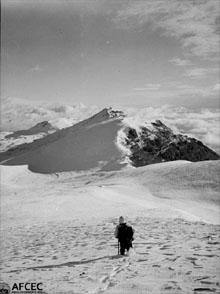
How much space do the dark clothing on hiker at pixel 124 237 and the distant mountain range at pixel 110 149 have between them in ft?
337

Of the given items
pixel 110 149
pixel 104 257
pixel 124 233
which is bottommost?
pixel 104 257

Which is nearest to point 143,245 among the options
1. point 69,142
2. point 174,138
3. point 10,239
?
point 10,239

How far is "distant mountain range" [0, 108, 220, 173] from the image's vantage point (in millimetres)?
124812

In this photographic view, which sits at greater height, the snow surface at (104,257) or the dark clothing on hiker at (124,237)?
the dark clothing on hiker at (124,237)

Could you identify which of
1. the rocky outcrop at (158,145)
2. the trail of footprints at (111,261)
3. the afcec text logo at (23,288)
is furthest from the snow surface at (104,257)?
the rocky outcrop at (158,145)

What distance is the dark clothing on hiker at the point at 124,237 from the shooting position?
12567 millimetres

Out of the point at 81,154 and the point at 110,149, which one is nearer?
the point at 81,154

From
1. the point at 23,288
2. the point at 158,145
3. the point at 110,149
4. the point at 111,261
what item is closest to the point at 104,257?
the point at 111,261

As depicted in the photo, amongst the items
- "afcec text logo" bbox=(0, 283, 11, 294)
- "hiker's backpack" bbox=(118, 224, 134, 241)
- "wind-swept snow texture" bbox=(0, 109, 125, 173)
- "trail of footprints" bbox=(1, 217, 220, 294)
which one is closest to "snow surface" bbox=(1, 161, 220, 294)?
"trail of footprints" bbox=(1, 217, 220, 294)

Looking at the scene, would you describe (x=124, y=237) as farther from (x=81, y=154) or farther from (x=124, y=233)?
(x=81, y=154)

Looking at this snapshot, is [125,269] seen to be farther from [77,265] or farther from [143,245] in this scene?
[143,245]

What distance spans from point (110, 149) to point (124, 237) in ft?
411

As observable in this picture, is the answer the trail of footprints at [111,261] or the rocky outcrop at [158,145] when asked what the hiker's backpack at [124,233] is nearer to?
the trail of footprints at [111,261]

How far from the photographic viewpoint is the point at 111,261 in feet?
37.2
